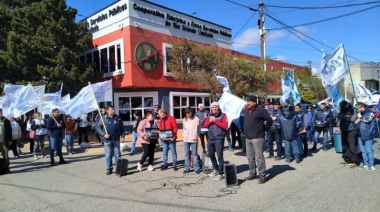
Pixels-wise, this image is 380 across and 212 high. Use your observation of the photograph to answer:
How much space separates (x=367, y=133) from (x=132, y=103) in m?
14.4

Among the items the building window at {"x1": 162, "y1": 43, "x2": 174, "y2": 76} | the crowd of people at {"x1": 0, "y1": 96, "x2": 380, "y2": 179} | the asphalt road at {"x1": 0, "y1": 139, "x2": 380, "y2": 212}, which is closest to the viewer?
the asphalt road at {"x1": 0, "y1": 139, "x2": 380, "y2": 212}

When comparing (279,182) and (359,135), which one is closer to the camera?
(279,182)

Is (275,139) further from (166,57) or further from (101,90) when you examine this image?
(166,57)

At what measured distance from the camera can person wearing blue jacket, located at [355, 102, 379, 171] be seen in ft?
25.5

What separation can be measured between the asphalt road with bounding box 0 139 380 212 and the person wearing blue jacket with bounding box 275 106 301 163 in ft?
1.12

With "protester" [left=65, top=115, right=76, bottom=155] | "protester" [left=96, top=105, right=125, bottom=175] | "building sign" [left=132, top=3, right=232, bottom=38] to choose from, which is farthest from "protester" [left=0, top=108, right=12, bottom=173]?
"building sign" [left=132, top=3, right=232, bottom=38]

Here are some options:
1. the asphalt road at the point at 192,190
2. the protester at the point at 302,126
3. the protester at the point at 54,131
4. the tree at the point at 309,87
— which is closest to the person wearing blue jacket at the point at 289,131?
the asphalt road at the point at 192,190

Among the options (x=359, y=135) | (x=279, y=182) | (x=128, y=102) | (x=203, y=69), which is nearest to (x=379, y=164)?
(x=359, y=135)

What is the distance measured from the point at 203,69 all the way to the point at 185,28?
4.52m

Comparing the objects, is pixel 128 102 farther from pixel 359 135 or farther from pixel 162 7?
pixel 359 135

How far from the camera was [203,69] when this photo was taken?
18.2 m

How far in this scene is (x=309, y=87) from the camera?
32.4 metres

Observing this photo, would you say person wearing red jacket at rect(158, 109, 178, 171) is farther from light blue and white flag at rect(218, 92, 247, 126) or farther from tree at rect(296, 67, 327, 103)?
tree at rect(296, 67, 327, 103)

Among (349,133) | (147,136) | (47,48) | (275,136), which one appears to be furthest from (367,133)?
(47,48)
